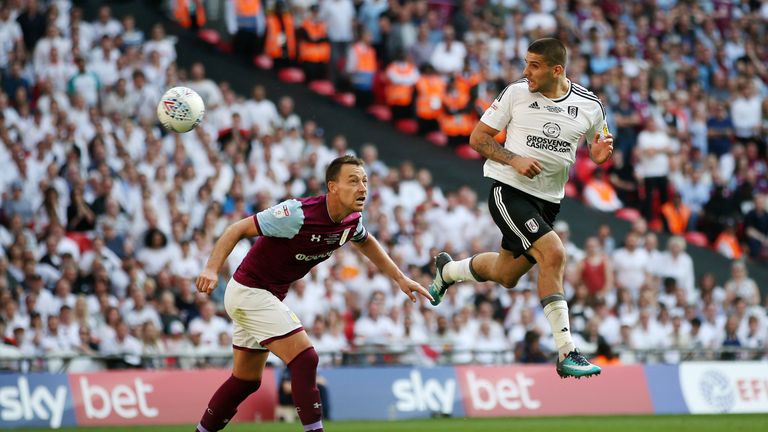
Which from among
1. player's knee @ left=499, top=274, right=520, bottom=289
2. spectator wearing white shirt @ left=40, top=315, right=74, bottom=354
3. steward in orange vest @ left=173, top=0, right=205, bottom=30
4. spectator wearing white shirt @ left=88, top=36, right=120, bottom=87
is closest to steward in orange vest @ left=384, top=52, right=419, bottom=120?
steward in orange vest @ left=173, top=0, right=205, bottom=30

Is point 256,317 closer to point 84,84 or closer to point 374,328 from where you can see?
point 374,328

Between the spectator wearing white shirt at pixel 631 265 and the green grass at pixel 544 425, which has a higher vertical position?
the spectator wearing white shirt at pixel 631 265

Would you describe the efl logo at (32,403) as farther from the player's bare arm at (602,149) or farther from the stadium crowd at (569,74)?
the stadium crowd at (569,74)

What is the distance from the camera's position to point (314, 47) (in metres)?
25.0

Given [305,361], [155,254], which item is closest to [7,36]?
[155,254]

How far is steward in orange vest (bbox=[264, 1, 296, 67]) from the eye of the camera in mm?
24922

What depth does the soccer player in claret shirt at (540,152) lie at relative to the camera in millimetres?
11859

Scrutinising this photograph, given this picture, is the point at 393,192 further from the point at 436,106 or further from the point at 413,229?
the point at 436,106

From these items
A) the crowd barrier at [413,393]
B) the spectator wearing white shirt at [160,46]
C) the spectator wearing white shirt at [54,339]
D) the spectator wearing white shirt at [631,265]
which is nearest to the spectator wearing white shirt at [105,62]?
the spectator wearing white shirt at [160,46]

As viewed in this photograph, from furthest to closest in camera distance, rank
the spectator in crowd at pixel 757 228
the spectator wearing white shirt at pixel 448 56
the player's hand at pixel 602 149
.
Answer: the spectator in crowd at pixel 757 228 < the spectator wearing white shirt at pixel 448 56 < the player's hand at pixel 602 149

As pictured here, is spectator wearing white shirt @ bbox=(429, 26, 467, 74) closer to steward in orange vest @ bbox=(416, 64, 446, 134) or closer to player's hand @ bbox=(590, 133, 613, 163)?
steward in orange vest @ bbox=(416, 64, 446, 134)

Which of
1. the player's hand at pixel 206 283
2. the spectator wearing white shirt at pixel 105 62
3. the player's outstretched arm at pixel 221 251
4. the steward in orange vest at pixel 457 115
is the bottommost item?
the player's hand at pixel 206 283

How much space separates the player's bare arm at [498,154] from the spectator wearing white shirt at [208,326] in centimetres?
816

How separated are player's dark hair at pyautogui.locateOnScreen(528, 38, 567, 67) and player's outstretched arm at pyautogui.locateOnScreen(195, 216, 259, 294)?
2861 millimetres
